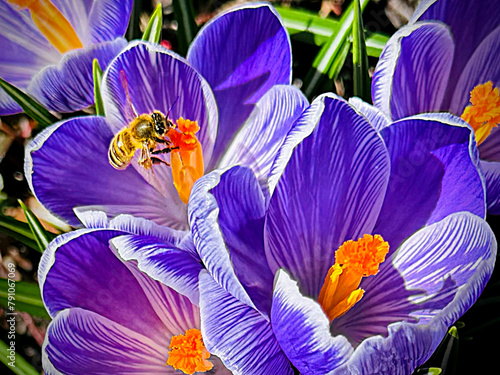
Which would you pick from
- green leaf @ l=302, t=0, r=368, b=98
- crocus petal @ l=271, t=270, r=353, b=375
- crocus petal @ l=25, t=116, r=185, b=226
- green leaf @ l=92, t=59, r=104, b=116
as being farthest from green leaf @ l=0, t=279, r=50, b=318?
green leaf @ l=302, t=0, r=368, b=98

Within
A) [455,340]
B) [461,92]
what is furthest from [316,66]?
[455,340]

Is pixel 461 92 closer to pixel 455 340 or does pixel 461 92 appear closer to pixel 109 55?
pixel 455 340

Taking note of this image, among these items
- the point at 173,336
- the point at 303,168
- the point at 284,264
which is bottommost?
the point at 173,336

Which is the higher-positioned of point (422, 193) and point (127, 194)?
point (422, 193)

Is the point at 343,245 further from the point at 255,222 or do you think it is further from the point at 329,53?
the point at 329,53

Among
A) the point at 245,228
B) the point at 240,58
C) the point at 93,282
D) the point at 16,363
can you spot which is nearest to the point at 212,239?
the point at 245,228

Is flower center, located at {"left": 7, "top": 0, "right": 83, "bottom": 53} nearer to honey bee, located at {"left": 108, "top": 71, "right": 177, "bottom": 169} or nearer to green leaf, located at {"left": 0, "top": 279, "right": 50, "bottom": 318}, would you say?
honey bee, located at {"left": 108, "top": 71, "right": 177, "bottom": 169}

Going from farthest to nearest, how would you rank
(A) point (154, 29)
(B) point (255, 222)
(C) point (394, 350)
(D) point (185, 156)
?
(A) point (154, 29) < (D) point (185, 156) < (B) point (255, 222) < (C) point (394, 350)
